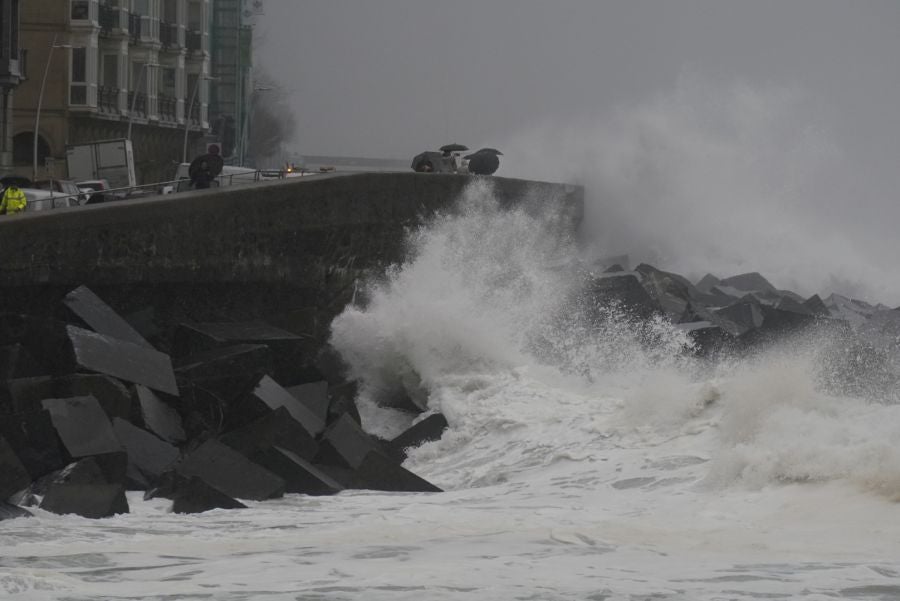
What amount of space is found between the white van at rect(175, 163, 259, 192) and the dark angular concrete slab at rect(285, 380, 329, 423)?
164 inches

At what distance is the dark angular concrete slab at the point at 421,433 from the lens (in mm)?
12797

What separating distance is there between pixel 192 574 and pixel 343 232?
8.61 metres

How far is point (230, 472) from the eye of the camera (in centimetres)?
1042

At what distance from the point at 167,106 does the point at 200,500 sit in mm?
45621

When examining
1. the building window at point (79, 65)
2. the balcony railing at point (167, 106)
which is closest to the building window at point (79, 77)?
the building window at point (79, 65)

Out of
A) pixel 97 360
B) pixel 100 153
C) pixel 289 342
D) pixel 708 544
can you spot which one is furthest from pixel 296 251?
pixel 100 153

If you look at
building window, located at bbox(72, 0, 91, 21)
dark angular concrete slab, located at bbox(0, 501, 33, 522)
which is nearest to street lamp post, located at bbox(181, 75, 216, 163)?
building window, located at bbox(72, 0, 91, 21)

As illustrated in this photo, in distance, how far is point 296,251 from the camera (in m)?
15.8

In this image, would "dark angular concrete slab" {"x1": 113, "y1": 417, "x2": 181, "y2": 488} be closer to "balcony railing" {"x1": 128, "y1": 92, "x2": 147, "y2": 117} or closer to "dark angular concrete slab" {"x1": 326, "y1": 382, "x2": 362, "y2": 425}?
"dark angular concrete slab" {"x1": 326, "y1": 382, "x2": 362, "y2": 425}

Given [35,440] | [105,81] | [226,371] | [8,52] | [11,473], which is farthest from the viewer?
[105,81]

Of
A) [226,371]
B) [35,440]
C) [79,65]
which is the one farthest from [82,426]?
[79,65]

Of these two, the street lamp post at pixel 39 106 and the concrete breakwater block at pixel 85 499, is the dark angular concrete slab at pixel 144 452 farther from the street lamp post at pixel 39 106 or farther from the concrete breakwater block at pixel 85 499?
the street lamp post at pixel 39 106

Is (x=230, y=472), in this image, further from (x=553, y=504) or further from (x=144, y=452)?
(x=553, y=504)

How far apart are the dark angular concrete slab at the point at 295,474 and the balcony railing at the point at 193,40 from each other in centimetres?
4708
